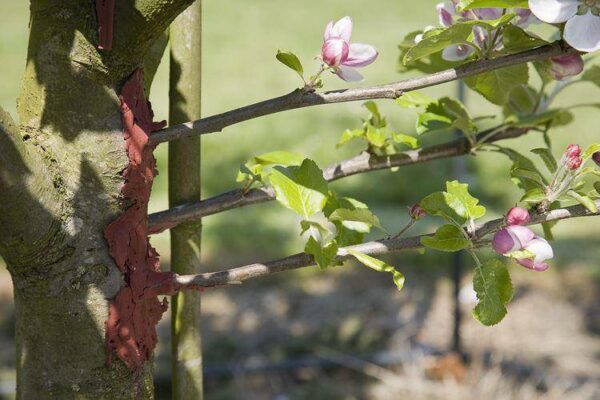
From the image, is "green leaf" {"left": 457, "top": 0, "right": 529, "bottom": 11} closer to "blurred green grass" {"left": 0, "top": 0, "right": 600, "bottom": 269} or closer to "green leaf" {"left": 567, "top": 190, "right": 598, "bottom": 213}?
"green leaf" {"left": 567, "top": 190, "right": 598, "bottom": 213}

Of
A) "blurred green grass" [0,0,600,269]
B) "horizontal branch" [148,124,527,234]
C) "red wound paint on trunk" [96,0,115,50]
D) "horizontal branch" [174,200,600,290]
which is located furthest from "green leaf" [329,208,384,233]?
"blurred green grass" [0,0,600,269]

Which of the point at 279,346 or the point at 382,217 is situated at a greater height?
the point at 382,217

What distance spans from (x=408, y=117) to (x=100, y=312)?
405 cm

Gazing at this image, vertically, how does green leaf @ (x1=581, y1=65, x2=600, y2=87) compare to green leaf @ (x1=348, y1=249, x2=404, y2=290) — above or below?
above

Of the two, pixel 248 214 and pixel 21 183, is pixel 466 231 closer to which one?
pixel 21 183

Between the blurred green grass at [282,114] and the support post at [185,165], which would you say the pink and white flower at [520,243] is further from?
the blurred green grass at [282,114]

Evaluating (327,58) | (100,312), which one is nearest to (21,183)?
(100,312)

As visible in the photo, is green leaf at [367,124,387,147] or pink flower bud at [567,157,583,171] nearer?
pink flower bud at [567,157,583,171]

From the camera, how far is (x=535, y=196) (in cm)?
72

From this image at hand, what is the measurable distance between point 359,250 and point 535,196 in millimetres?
155

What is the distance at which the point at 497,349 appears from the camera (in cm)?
259

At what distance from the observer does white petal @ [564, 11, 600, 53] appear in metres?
0.67

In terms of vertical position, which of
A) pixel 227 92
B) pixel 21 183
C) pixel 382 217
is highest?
pixel 227 92

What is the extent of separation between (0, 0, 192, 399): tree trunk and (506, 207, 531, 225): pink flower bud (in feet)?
1.03
